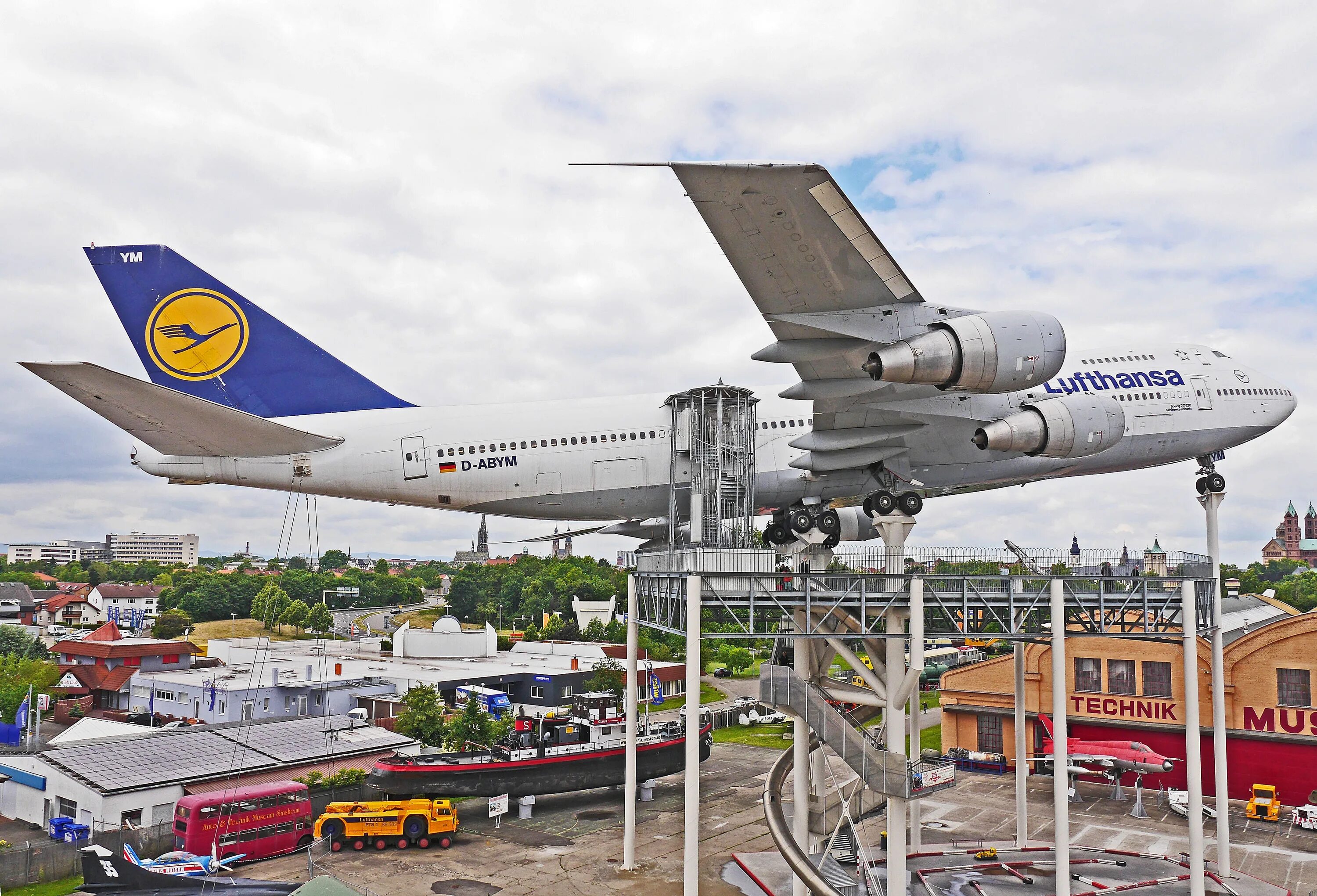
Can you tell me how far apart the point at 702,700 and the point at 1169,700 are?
33939 millimetres

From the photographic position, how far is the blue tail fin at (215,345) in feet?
76.5

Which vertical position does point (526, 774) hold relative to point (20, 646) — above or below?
above

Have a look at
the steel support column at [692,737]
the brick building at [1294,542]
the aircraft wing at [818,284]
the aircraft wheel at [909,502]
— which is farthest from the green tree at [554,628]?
the brick building at [1294,542]

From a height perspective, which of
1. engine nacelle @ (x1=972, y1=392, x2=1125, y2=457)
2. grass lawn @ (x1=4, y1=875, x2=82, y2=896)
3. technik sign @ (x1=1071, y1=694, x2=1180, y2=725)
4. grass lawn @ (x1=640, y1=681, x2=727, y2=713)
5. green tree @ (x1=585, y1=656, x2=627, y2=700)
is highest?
engine nacelle @ (x1=972, y1=392, x2=1125, y2=457)

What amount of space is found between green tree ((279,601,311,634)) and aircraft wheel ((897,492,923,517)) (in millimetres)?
93112

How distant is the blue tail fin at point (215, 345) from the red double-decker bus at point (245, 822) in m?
12.6

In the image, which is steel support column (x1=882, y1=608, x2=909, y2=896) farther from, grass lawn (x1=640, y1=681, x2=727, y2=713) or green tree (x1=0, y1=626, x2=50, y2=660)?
green tree (x1=0, y1=626, x2=50, y2=660)

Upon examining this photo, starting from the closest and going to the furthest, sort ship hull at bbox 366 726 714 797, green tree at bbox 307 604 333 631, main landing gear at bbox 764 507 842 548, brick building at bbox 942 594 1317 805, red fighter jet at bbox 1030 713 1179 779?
1. main landing gear at bbox 764 507 842 548
2. ship hull at bbox 366 726 714 797
3. brick building at bbox 942 594 1317 805
4. red fighter jet at bbox 1030 713 1179 779
5. green tree at bbox 307 604 333 631

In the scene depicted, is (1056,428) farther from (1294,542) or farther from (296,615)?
(1294,542)

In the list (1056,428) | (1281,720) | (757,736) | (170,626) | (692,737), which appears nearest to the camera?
(692,737)

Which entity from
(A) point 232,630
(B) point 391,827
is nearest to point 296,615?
(A) point 232,630

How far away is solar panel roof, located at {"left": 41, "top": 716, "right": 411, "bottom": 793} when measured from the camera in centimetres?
3044

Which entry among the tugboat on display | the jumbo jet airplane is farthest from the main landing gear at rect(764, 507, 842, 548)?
the tugboat on display

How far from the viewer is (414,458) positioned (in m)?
23.7
